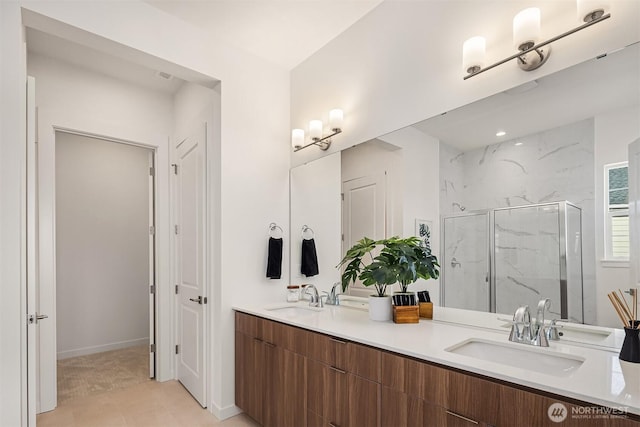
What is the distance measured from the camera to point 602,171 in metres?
1.50

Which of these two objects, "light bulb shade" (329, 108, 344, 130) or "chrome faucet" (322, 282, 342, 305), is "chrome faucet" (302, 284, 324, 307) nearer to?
"chrome faucet" (322, 282, 342, 305)

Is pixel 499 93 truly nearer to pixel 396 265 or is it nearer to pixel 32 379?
pixel 396 265

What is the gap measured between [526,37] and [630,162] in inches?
25.9

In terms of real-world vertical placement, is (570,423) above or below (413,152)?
below

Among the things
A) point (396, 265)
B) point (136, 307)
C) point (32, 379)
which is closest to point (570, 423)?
point (396, 265)

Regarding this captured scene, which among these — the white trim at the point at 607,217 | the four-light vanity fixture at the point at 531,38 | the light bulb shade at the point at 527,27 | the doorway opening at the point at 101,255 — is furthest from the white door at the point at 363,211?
the doorway opening at the point at 101,255

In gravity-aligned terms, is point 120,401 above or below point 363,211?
below

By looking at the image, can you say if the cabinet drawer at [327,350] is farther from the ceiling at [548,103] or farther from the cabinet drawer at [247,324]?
the ceiling at [548,103]

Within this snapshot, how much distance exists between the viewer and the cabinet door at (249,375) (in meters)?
2.43

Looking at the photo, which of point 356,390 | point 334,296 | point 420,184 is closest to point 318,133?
point 420,184

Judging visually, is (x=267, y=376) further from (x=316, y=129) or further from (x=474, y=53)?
(x=474, y=53)

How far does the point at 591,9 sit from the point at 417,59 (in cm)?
89
